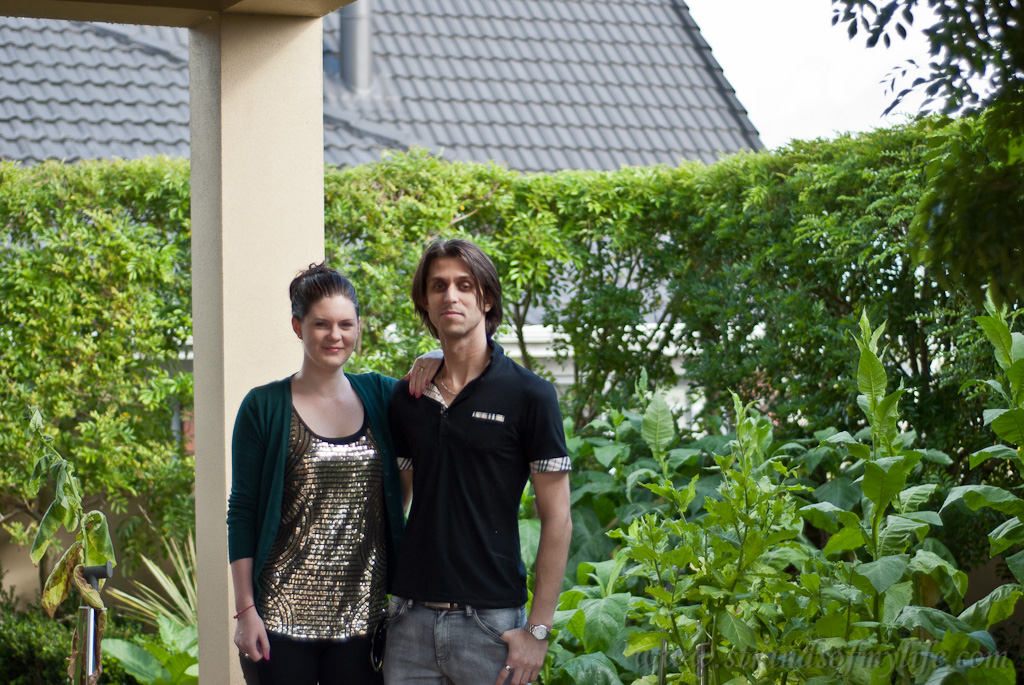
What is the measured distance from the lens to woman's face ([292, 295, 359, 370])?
92.8 inches

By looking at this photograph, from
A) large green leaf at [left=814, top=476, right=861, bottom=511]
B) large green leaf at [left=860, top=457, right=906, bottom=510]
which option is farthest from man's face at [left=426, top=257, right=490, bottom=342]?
large green leaf at [left=814, top=476, right=861, bottom=511]

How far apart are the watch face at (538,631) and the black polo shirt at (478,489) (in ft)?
0.24

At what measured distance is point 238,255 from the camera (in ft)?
10.6

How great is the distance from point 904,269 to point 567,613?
86.5 inches

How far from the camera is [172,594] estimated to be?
4766 millimetres

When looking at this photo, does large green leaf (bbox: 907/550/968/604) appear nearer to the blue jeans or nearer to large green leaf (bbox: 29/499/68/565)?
the blue jeans

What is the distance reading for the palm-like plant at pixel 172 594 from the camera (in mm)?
4770

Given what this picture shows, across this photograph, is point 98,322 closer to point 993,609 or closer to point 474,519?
point 474,519

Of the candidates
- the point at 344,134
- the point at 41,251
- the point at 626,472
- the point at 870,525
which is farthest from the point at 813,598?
the point at 344,134

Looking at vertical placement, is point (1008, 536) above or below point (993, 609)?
above

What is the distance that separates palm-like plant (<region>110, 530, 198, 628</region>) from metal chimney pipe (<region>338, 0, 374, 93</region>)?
4954mm

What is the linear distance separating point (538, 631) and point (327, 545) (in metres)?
0.55

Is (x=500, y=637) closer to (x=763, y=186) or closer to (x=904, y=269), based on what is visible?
(x=904, y=269)

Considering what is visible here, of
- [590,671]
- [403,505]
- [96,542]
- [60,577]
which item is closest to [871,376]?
[590,671]
